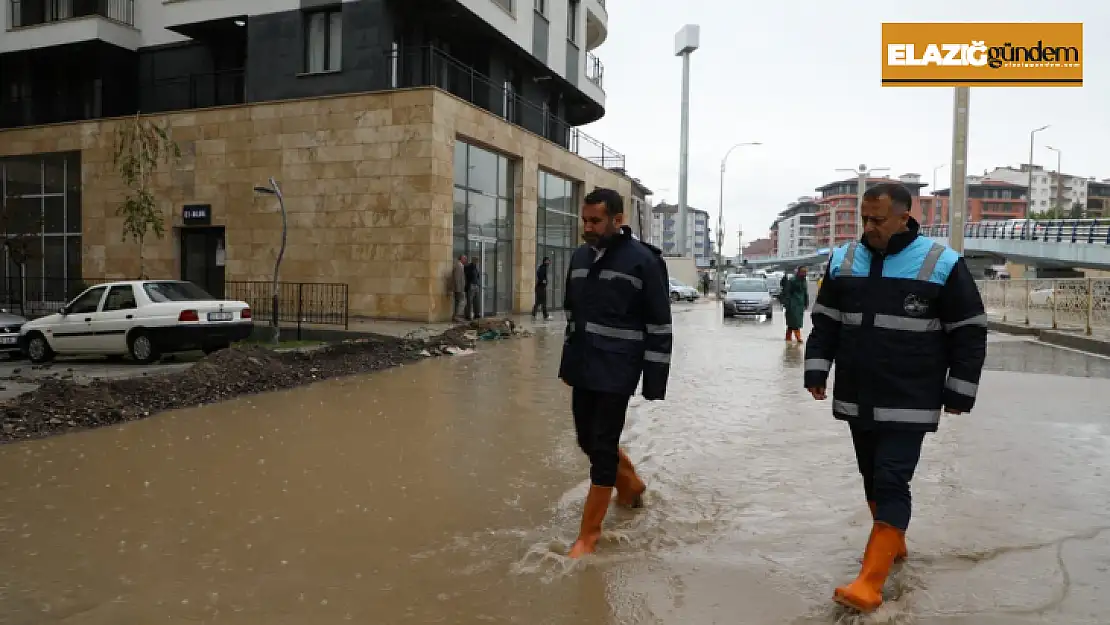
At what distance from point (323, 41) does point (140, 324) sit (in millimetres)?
11421

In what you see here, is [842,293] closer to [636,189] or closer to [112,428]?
[112,428]

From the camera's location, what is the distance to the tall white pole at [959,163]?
19656 millimetres

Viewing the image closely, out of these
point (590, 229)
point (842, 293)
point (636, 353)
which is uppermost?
point (590, 229)

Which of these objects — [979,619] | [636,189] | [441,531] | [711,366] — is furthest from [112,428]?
[636,189]

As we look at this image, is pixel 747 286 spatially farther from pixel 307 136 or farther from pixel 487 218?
pixel 307 136

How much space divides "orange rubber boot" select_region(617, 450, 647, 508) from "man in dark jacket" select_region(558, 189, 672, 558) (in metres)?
0.63

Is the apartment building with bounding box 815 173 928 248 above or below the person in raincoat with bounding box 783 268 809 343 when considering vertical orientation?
above

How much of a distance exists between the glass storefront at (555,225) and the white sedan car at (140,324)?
565 inches

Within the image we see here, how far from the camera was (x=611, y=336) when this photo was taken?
13.1ft

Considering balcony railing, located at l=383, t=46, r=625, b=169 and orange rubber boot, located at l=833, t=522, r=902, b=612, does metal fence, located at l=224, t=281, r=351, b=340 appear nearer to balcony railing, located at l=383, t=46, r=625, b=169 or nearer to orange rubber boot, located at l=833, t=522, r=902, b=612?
balcony railing, located at l=383, t=46, r=625, b=169

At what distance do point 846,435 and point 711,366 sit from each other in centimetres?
547

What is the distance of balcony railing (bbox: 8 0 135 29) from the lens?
24.6 meters

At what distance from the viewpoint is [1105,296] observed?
1714 cm

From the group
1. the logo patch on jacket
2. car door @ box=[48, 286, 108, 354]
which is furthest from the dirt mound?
the logo patch on jacket
